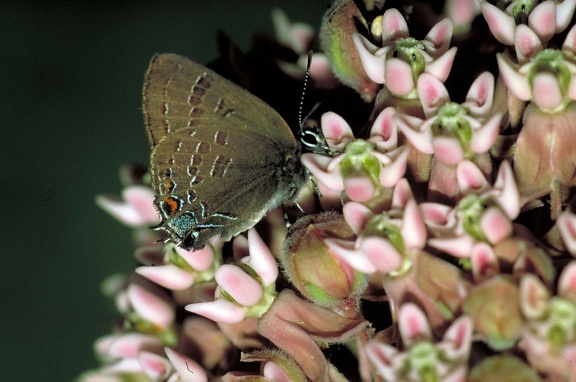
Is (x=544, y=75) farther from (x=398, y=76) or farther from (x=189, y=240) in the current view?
(x=189, y=240)

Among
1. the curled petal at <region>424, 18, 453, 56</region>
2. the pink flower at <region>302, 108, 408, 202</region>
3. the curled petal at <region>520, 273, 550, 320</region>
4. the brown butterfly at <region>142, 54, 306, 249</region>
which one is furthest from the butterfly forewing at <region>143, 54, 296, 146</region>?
the curled petal at <region>520, 273, 550, 320</region>

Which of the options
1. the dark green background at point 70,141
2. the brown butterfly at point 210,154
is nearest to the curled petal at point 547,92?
the brown butterfly at point 210,154

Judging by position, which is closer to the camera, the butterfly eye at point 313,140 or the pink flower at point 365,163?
the pink flower at point 365,163

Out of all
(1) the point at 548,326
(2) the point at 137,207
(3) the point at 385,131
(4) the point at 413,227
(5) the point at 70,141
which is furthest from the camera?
(5) the point at 70,141

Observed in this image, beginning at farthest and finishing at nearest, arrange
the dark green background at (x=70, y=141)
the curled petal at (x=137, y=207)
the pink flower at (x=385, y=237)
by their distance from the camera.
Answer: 1. the dark green background at (x=70, y=141)
2. the curled petal at (x=137, y=207)
3. the pink flower at (x=385, y=237)

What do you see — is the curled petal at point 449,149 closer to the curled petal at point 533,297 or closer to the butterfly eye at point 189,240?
the curled petal at point 533,297

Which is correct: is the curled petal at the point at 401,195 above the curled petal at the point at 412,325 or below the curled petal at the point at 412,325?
above

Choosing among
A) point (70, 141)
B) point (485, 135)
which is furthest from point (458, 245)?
point (70, 141)

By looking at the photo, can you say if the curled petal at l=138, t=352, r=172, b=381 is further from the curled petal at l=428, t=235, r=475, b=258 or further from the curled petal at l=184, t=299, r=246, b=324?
the curled petal at l=428, t=235, r=475, b=258
